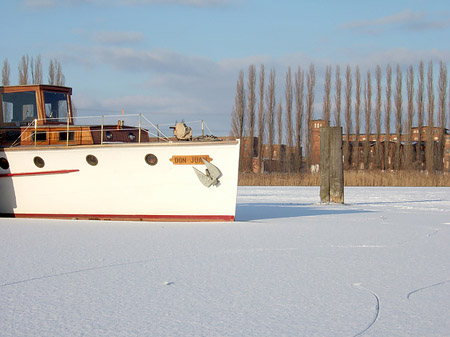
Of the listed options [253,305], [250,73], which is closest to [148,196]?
[253,305]

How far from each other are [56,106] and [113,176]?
2870mm

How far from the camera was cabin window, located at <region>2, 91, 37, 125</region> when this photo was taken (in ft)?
37.8

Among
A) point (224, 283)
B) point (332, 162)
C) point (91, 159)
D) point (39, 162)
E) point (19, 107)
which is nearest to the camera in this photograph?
point (224, 283)

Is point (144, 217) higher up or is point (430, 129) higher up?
point (430, 129)

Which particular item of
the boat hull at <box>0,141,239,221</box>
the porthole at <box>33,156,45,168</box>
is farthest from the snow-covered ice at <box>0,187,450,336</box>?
the porthole at <box>33,156,45,168</box>

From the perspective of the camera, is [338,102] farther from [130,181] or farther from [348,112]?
[130,181]

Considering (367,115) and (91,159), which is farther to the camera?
(367,115)

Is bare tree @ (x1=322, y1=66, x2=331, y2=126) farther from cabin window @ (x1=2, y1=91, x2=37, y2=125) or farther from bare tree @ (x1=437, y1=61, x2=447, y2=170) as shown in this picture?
cabin window @ (x1=2, y1=91, x2=37, y2=125)

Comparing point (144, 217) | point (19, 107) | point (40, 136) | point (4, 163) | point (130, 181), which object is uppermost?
point (19, 107)

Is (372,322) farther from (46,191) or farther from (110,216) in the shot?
(46,191)

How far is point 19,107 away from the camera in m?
11.6

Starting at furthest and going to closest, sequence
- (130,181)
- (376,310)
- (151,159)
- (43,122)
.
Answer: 1. (43,122)
2. (130,181)
3. (151,159)
4. (376,310)

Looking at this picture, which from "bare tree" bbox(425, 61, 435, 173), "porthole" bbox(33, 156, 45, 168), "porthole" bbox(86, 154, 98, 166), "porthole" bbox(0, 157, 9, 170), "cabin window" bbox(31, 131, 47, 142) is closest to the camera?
"porthole" bbox(86, 154, 98, 166)

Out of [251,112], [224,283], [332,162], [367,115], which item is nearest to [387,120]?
[367,115]
